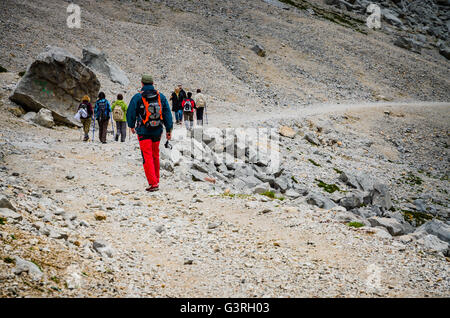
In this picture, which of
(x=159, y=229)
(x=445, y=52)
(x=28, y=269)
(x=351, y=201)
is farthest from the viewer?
(x=445, y=52)

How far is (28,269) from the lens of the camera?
4.73 m

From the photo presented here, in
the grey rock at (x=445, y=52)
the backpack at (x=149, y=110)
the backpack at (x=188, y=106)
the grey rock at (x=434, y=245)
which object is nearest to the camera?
the grey rock at (x=434, y=245)

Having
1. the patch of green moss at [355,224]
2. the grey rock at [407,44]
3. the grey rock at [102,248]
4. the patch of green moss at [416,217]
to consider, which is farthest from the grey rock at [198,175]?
the grey rock at [407,44]

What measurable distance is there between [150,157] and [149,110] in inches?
54.6

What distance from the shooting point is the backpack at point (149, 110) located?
9844 millimetres

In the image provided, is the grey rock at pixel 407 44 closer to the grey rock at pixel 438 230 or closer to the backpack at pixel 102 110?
the grey rock at pixel 438 230

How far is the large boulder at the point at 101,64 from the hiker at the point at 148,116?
72.7 ft

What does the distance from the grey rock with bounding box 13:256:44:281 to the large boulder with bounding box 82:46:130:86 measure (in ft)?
90.6

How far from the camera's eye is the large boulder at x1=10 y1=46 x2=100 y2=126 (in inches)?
802

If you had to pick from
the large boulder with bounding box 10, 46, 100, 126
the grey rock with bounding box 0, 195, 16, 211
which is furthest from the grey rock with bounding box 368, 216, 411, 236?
the large boulder with bounding box 10, 46, 100, 126

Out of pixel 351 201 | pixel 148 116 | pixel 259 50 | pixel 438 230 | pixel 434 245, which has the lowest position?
pixel 351 201

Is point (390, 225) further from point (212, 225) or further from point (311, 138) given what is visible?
point (311, 138)

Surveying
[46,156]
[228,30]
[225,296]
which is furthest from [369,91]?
[225,296]

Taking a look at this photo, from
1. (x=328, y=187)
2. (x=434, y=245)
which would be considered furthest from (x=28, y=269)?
(x=328, y=187)
